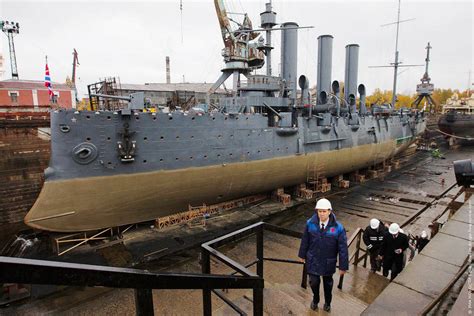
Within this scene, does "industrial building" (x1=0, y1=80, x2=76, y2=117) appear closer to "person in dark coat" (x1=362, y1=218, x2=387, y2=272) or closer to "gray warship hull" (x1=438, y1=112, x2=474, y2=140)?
"person in dark coat" (x1=362, y1=218, x2=387, y2=272)

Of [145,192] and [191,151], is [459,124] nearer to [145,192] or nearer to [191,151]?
[191,151]

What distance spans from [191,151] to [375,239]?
7173 mm

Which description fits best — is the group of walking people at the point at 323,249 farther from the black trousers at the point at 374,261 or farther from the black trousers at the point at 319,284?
the black trousers at the point at 374,261

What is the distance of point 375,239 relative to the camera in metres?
5.96

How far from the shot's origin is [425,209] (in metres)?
13.1

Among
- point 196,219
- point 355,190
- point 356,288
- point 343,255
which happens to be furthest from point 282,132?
point 343,255

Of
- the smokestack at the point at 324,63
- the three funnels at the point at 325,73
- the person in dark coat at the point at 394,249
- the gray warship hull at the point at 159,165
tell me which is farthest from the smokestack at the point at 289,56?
the person in dark coat at the point at 394,249

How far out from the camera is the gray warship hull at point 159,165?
29.7ft

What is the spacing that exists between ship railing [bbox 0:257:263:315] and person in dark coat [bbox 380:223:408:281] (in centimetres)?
466

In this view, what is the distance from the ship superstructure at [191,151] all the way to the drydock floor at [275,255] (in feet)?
4.21

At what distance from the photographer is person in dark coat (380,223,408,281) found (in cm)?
543

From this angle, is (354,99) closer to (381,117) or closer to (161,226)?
(381,117)

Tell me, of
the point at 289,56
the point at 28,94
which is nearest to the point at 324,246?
the point at 289,56

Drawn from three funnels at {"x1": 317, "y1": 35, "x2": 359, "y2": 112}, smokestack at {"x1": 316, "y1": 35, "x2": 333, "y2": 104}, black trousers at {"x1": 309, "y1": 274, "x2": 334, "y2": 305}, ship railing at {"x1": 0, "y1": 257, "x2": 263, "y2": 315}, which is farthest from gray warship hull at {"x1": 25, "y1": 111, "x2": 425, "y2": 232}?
ship railing at {"x1": 0, "y1": 257, "x2": 263, "y2": 315}
